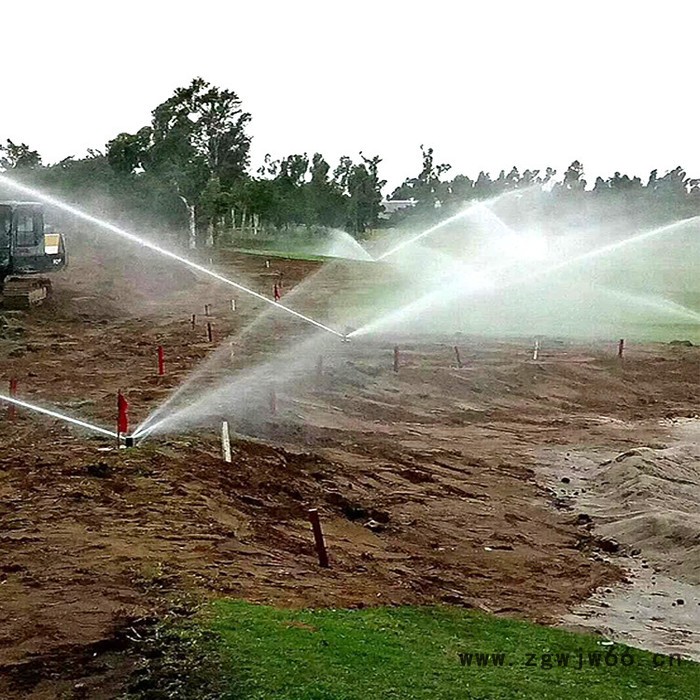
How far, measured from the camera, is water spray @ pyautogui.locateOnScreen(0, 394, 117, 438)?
58.2ft

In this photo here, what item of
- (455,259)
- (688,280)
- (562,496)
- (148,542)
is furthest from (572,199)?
(148,542)

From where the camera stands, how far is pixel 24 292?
39.7 meters

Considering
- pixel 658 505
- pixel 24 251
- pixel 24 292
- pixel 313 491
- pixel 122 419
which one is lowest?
pixel 658 505

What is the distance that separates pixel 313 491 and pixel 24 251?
2453 centimetres

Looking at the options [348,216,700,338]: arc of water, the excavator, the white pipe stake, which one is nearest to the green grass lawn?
the white pipe stake

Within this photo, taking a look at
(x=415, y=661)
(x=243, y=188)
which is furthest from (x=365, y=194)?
(x=415, y=661)

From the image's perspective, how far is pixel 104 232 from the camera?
222 ft

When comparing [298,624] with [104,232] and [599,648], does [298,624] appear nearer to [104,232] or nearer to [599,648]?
[599,648]

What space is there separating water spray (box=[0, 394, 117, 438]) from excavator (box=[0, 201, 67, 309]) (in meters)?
15.7

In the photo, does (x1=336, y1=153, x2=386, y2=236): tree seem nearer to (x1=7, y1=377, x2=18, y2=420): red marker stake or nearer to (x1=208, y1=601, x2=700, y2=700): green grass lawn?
(x1=7, y1=377, x2=18, y2=420): red marker stake

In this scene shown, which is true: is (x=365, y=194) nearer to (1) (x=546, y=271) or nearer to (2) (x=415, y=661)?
(1) (x=546, y=271)

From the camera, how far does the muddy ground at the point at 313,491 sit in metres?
10.2

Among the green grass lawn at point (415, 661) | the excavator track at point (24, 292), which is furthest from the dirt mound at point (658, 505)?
the excavator track at point (24, 292)

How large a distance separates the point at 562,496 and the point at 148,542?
33.2 ft
